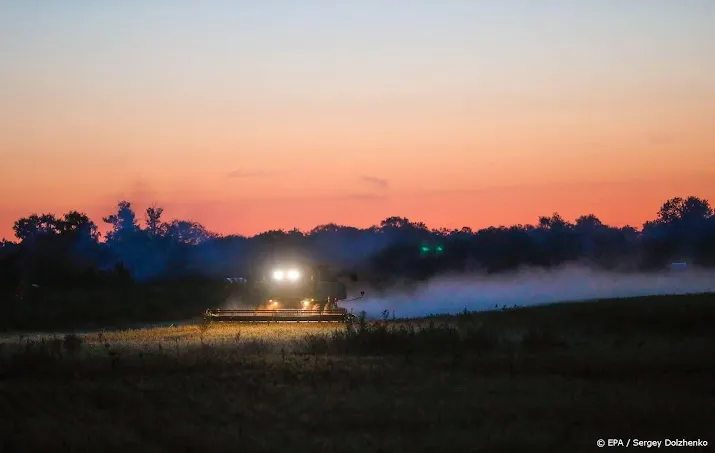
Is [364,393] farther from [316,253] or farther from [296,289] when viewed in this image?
[316,253]

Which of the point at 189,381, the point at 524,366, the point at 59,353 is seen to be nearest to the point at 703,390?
the point at 524,366

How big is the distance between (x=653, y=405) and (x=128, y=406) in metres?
8.50

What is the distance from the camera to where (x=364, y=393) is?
1848 centimetres

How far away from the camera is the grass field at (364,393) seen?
14.7m

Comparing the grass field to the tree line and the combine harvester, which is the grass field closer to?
the combine harvester

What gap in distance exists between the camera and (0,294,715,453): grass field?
1468 cm

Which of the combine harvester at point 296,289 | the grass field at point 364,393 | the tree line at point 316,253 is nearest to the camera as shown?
the grass field at point 364,393

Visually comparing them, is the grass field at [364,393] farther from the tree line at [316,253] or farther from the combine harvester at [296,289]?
the tree line at [316,253]

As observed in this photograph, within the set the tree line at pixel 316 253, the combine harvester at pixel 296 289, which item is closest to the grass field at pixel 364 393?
the combine harvester at pixel 296 289

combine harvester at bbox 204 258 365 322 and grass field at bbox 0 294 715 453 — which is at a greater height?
combine harvester at bbox 204 258 365 322

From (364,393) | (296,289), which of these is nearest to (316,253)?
(296,289)

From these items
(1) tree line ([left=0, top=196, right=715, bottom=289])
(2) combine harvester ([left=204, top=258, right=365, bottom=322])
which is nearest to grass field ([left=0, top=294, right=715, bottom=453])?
(2) combine harvester ([left=204, top=258, right=365, bottom=322])

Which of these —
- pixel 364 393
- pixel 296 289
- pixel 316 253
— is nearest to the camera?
pixel 364 393

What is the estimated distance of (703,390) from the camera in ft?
62.6
